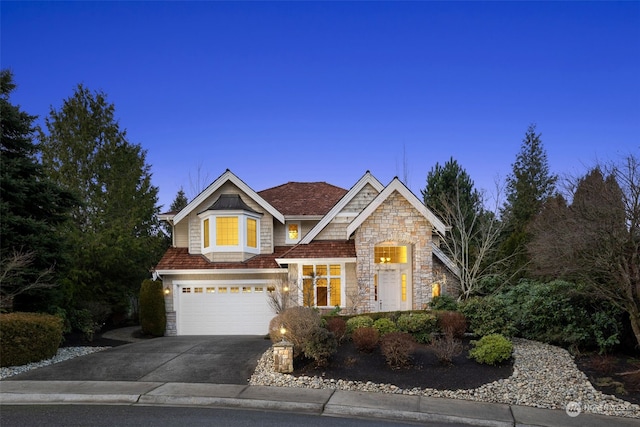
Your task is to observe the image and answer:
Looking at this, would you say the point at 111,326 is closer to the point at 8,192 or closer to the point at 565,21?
the point at 8,192

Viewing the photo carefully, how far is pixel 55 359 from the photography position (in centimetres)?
1241

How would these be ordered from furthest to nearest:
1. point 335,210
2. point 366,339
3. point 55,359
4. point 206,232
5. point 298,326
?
point 206,232 → point 335,210 → point 55,359 → point 366,339 → point 298,326

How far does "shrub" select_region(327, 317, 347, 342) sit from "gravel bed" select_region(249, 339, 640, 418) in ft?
7.23

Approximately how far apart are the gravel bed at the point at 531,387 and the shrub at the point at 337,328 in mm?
2205

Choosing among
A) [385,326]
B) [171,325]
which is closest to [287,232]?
[171,325]

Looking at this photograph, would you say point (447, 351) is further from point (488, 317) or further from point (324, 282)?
point (324, 282)

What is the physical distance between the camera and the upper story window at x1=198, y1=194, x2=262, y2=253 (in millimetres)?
19359

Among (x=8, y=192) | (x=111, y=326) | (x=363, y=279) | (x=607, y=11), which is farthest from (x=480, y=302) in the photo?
(x=111, y=326)

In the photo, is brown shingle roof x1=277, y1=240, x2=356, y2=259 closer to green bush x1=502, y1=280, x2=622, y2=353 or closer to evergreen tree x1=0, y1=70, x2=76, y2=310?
green bush x1=502, y1=280, x2=622, y2=353

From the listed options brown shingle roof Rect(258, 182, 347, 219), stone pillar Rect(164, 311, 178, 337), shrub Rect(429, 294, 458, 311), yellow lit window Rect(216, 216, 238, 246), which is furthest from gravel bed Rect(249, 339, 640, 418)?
brown shingle roof Rect(258, 182, 347, 219)

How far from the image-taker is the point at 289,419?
7598mm

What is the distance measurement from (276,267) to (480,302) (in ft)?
29.1

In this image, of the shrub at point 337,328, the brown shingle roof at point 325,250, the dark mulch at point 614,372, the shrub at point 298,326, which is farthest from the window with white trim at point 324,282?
the dark mulch at point 614,372

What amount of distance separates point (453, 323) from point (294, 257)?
22.6 feet
